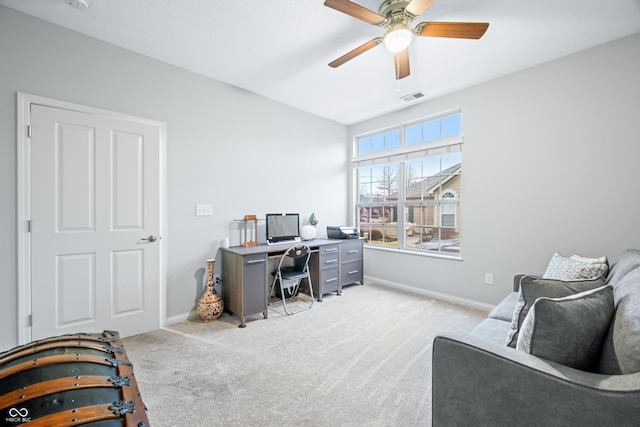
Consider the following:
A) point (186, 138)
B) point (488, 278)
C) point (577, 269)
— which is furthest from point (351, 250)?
point (186, 138)

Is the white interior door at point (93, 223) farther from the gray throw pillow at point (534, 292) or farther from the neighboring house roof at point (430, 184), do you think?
the neighboring house roof at point (430, 184)

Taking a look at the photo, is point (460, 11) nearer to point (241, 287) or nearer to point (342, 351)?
point (342, 351)

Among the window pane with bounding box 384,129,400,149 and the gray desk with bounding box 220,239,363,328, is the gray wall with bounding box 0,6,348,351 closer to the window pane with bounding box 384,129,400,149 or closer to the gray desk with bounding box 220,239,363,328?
the gray desk with bounding box 220,239,363,328

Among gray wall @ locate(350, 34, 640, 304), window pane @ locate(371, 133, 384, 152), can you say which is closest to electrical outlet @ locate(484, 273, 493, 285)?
gray wall @ locate(350, 34, 640, 304)

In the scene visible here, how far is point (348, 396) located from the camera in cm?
172

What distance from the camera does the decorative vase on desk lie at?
2.87 metres

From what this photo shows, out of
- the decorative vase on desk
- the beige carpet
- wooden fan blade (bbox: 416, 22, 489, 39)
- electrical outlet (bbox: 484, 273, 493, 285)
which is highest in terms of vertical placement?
wooden fan blade (bbox: 416, 22, 489, 39)

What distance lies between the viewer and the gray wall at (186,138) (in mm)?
2072

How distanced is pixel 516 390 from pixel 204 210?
3.07m

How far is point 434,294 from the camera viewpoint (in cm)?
365

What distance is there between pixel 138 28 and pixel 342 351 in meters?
3.31

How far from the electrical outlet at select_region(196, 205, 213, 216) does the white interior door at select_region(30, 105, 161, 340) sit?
0.41 meters

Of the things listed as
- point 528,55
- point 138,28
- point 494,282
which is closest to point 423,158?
point 528,55

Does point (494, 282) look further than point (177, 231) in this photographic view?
Answer: Yes
